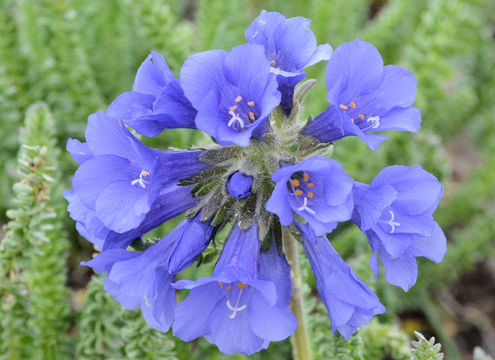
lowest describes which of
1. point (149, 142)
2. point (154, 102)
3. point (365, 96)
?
point (149, 142)

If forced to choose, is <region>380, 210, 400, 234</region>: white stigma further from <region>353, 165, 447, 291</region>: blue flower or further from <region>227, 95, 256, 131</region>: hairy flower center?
<region>227, 95, 256, 131</region>: hairy flower center

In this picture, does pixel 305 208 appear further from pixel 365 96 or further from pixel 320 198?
pixel 365 96

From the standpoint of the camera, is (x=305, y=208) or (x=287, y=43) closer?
(x=305, y=208)

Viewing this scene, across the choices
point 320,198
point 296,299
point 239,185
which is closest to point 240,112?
point 239,185

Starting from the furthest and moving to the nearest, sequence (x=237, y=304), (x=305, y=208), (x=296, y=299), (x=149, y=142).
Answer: (x=149, y=142), (x=296, y=299), (x=237, y=304), (x=305, y=208)

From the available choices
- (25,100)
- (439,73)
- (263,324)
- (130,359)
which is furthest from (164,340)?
(439,73)

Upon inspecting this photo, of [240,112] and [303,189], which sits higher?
[240,112]

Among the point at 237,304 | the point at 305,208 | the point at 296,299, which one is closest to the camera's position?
the point at 305,208

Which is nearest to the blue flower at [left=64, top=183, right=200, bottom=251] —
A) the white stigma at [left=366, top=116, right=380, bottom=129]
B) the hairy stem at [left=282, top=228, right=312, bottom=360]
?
the hairy stem at [left=282, top=228, right=312, bottom=360]
